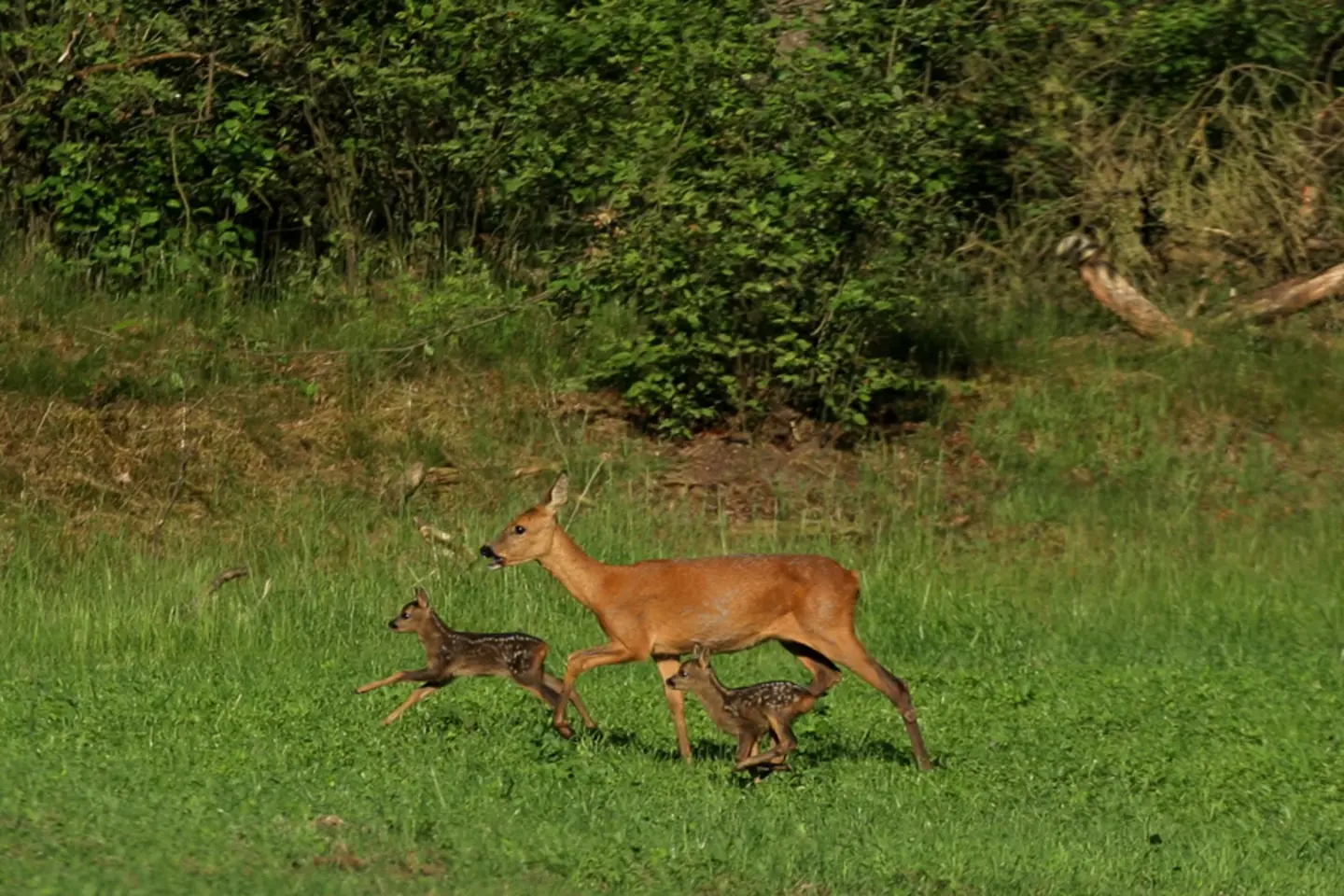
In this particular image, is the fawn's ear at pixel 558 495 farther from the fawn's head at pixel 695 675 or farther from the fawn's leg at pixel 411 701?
the fawn's head at pixel 695 675

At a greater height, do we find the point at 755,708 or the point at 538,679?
the point at 755,708

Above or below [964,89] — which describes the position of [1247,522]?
below

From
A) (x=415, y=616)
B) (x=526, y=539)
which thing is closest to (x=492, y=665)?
(x=415, y=616)

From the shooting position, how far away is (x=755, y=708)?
1027 centimetres

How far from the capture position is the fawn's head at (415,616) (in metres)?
11.5

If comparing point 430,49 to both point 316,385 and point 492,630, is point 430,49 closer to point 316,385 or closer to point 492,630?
point 316,385

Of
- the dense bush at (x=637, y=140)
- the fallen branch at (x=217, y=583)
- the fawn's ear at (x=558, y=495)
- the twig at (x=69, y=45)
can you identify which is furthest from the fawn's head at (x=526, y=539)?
the twig at (x=69, y=45)

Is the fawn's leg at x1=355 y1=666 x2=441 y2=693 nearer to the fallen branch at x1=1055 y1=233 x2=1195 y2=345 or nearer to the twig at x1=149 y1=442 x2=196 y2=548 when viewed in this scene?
the twig at x1=149 y1=442 x2=196 y2=548

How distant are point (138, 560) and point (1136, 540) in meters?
6.85

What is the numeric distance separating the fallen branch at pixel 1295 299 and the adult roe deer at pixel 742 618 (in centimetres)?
915

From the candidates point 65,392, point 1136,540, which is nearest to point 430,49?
point 65,392

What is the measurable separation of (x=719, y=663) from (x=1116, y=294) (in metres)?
7.02

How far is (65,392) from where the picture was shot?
17.9 metres

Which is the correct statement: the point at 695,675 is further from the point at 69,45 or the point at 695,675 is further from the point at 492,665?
the point at 69,45
